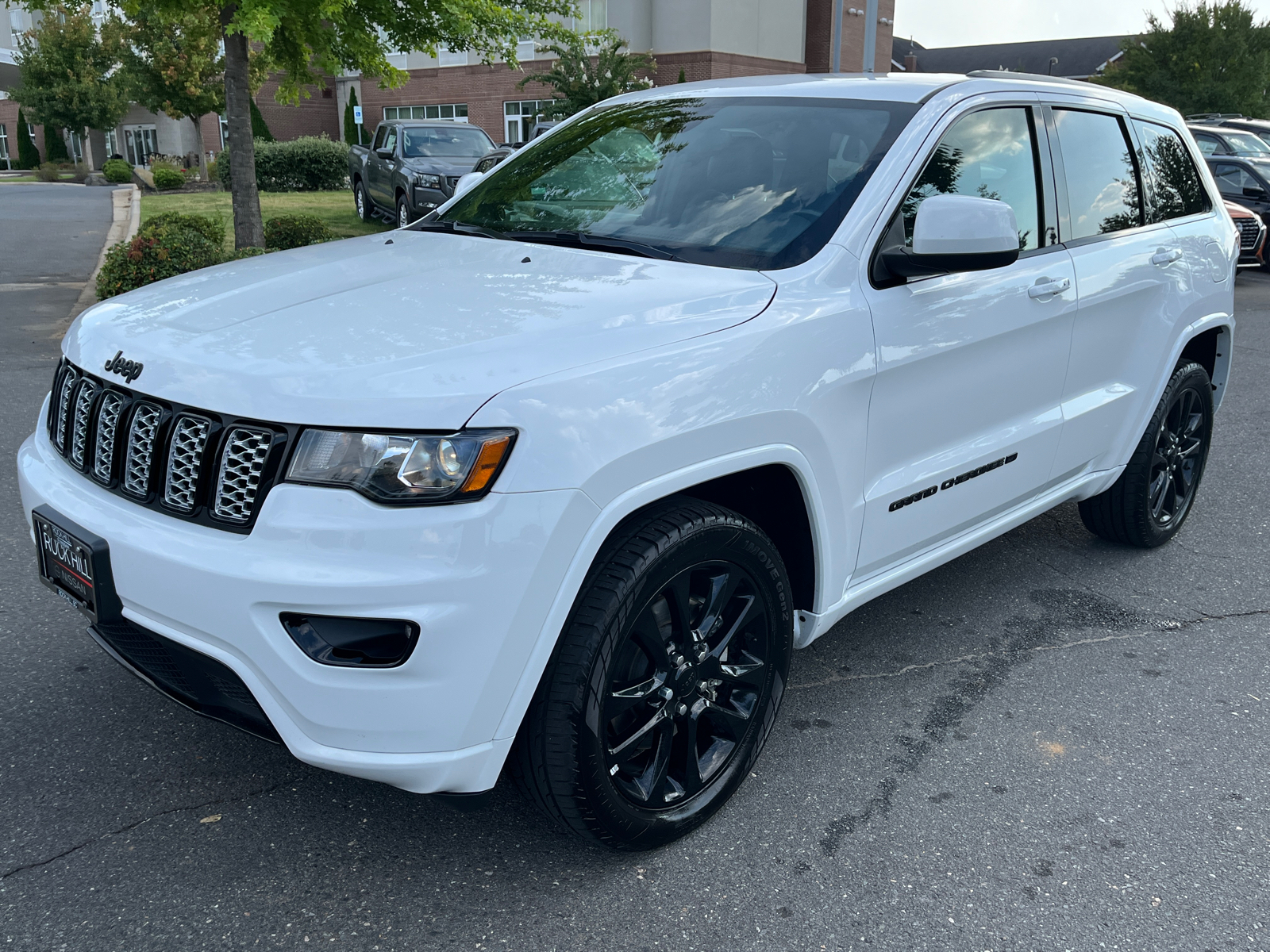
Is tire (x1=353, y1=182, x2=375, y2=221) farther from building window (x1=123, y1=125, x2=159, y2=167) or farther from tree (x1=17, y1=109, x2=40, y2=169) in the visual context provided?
tree (x1=17, y1=109, x2=40, y2=169)

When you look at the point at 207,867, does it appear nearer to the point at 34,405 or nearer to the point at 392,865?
the point at 392,865

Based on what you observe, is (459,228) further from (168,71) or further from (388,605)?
(168,71)

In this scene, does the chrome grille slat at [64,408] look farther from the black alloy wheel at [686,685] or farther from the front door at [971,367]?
the front door at [971,367]

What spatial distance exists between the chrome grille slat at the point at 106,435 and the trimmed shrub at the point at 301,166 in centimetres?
2498

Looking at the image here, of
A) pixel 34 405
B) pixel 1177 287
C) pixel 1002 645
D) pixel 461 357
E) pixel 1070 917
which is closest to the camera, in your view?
pixel 461 357

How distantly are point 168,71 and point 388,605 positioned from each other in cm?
3785

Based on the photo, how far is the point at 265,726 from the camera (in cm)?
224

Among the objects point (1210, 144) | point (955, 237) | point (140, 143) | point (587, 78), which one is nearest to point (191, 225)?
point (955, 237)

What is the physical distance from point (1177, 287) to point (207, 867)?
395 centimetres

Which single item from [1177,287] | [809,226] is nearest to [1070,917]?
[809,226]

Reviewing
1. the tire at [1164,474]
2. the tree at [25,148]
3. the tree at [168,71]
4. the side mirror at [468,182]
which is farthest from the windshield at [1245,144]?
the tree at [25,148]

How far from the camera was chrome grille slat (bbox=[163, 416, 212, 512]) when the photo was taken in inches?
88.9

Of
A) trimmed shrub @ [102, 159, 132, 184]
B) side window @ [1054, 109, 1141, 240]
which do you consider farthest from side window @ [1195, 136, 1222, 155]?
trimmed shrub @ [102, 159, 132, 184]

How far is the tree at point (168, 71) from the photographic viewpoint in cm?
3306
